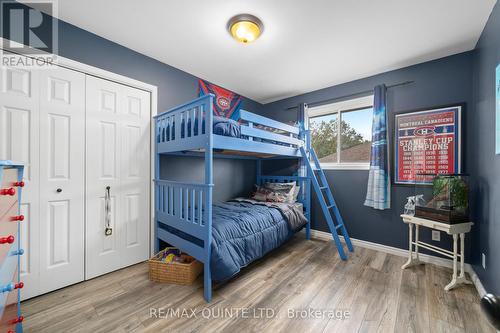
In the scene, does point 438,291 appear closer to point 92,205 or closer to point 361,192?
→ point 361,192

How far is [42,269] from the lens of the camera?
5.75 feet

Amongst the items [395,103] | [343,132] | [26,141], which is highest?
[395,103]

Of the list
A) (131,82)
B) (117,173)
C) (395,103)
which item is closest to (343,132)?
(395,103)

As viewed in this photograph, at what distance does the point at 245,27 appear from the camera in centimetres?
185

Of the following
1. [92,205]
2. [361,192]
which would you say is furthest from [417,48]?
[92,205]

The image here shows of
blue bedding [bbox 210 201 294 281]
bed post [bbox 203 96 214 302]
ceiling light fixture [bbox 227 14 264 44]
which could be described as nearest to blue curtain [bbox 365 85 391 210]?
blue bedding [bbox 210 201 294 281]

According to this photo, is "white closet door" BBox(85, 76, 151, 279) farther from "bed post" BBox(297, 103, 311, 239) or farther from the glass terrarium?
the glass terrarium

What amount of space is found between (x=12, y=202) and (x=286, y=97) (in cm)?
353

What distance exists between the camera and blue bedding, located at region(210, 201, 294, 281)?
173 centimetres

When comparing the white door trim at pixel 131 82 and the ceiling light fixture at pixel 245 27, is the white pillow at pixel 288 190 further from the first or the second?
the ceiling light fixture at pixel 245 27

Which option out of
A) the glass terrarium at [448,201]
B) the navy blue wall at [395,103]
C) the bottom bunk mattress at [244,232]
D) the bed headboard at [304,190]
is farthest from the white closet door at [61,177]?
the glass terrarium at [448,201]

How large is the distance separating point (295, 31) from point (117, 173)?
91.1 inches

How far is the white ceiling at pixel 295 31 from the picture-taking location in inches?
→ 65.7

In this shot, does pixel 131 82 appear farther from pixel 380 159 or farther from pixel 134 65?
pixel 380 159
